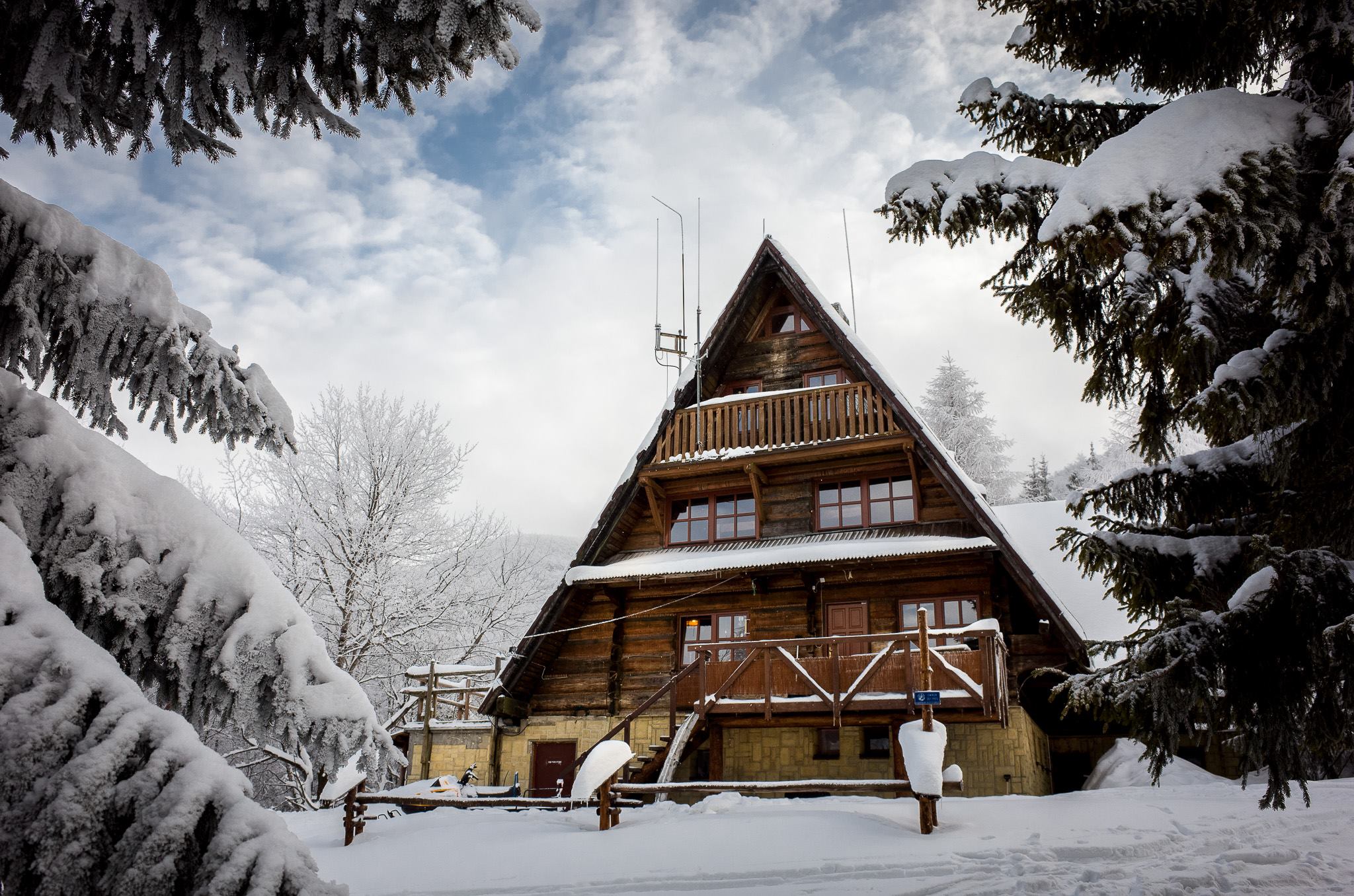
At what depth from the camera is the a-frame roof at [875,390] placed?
13.7 m

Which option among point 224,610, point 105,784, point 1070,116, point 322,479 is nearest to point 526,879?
point 224,610

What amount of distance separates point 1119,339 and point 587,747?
1323cm

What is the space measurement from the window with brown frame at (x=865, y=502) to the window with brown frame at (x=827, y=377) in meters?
2.25

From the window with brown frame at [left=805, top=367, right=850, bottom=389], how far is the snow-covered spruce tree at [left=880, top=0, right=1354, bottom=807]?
1070 centimetres

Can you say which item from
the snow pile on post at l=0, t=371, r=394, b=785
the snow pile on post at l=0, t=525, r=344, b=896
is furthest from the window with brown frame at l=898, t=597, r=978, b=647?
the snow pile on post at l=0, t=525, r=344, b=896

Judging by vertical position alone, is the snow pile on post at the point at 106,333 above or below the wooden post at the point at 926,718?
above

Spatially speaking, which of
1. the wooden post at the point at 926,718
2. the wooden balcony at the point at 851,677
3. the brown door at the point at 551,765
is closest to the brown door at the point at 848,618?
the wooden balcony at the point at 851,677

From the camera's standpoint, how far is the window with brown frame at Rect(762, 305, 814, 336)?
1878 cm

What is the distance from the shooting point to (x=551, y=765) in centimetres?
1717

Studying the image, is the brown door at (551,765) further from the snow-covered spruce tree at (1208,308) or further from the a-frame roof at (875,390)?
the snow-covered spruce tree at (1208,308)

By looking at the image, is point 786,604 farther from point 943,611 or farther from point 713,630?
point 943,611

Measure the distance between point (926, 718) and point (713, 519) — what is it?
7851 mm

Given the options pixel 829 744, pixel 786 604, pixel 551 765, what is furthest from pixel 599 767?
pixel 551 765

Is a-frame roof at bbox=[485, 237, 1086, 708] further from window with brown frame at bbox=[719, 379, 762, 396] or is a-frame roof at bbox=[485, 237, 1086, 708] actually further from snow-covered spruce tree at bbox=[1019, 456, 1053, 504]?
snow-covered spruce tree at bbox=[1019, 456, 1053, 504]
